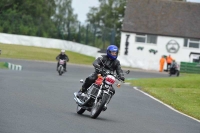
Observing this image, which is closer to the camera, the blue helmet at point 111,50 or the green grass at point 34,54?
the blue helmet at point 111,50

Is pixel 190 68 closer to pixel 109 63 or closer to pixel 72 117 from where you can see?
pixel 109 63

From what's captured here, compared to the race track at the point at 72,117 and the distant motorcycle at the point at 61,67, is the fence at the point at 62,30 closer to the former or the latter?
the distant motorcycle at the point at 61,67

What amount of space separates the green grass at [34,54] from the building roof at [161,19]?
771 centimetres

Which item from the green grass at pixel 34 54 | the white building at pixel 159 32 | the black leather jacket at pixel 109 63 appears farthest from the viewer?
the white building at pixel 159 32

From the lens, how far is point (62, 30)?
7394cm

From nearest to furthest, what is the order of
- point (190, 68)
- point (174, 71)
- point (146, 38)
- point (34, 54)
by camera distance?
point (174, 71)
point (190, 68)
point (34, 54)
point (146, 38)

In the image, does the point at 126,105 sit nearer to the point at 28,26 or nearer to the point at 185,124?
the point at 185,124

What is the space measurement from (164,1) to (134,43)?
20.8ft

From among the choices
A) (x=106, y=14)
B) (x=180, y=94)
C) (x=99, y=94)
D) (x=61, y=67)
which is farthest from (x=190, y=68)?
(x=106, y=14)

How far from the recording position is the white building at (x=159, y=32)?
7238 cm

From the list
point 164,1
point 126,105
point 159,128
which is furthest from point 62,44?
point 159,128

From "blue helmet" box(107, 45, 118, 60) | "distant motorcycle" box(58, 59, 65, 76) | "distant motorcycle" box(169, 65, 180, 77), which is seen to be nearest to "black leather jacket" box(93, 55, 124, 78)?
"blue helmet" box(107, 45, 118, 60)

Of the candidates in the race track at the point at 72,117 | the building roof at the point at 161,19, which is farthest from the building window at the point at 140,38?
the race track at the point at 72,117

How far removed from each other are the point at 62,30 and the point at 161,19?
1045 cm
